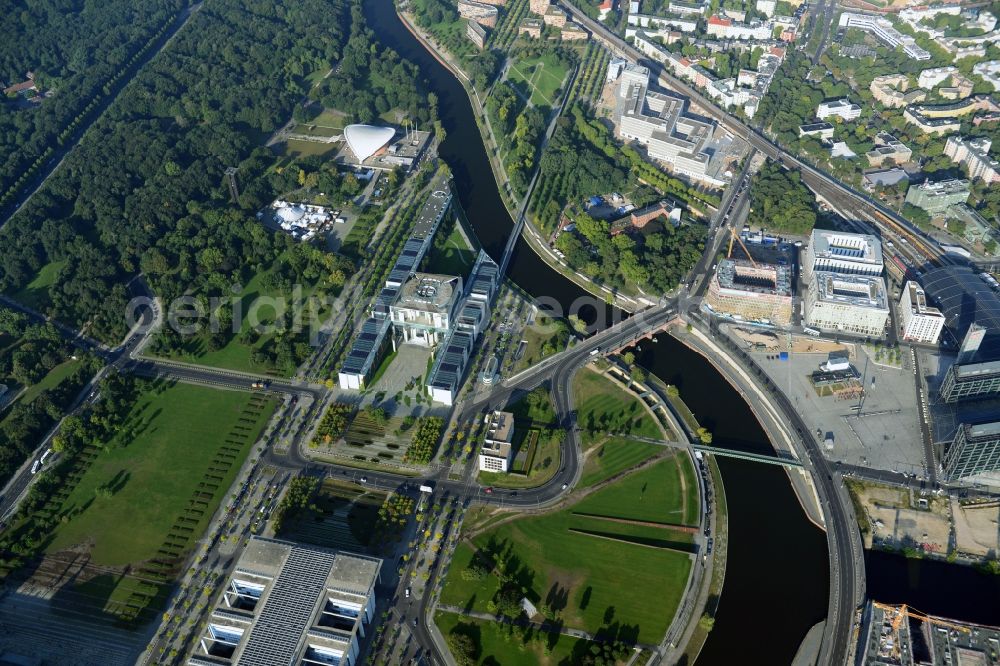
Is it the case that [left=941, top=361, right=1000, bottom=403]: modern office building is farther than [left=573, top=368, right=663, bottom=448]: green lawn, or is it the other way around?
[left=573, top=368, right=663, bottom=448]: green lawn

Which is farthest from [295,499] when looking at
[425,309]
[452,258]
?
[452,258]

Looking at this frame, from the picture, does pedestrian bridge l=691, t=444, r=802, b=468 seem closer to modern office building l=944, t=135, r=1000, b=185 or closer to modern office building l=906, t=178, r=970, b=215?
modern office building l=906, t=178, r=970, b=215

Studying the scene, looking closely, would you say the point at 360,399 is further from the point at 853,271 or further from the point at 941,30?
the point at 941,30

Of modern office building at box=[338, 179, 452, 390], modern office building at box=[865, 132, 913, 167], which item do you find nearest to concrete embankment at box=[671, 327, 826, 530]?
modern office building at box=[338, 179, 452, 390]

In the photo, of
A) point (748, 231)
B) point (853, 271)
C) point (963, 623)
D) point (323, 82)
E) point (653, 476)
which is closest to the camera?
point (963, 623)

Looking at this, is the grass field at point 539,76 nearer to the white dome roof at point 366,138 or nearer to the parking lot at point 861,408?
the white dome roof at point 366,138

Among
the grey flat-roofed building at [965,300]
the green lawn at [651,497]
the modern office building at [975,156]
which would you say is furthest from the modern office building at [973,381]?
the modern office building at [975,156]

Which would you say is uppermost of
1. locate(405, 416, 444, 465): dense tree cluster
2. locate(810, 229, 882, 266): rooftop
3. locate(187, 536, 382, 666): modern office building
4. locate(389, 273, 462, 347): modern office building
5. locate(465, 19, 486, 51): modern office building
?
locate(465, 19, 486, 51): modern office building

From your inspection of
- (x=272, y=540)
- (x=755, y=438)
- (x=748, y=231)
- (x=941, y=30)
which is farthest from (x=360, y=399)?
(x=941, y=30)
